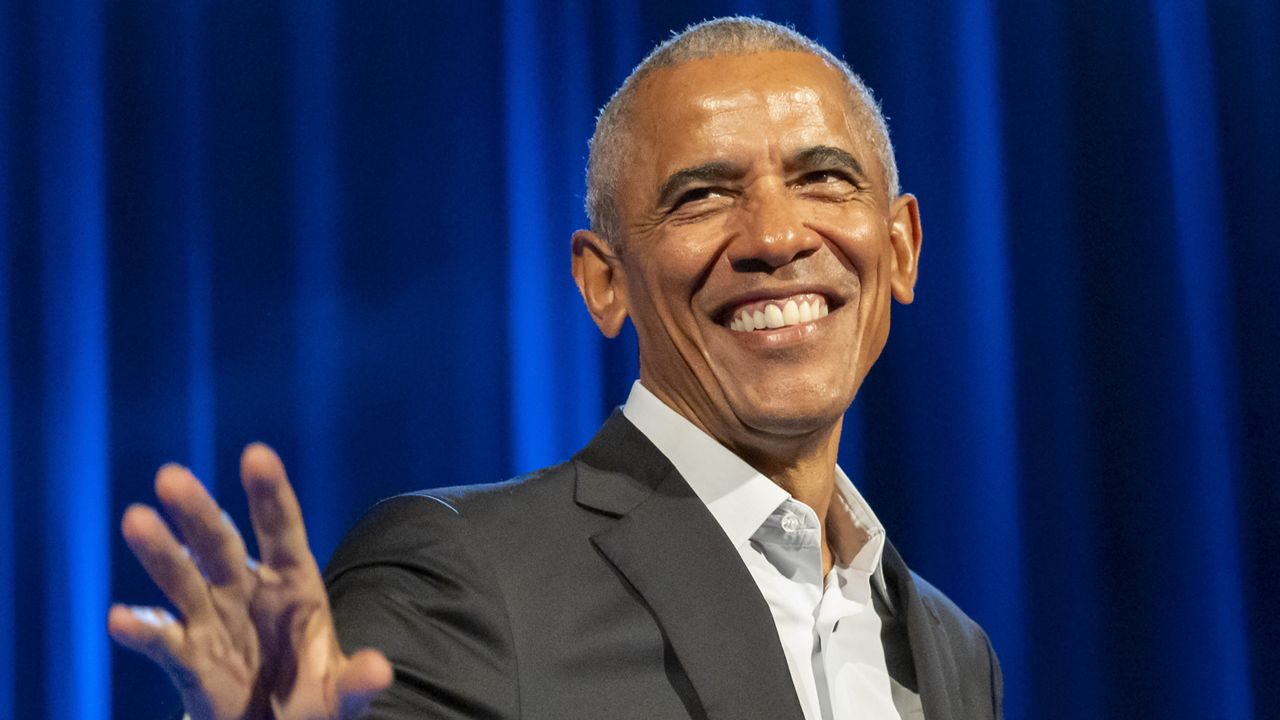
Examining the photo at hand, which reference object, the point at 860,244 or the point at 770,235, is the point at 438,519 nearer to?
the point at 770,235

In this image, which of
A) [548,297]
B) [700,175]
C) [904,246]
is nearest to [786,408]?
[700,175]

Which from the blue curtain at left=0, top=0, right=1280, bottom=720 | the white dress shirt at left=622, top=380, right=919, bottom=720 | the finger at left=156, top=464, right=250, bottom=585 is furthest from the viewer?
the blue curtain at left=0, top=0, right=1280, bottom=720

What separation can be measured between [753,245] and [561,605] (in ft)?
1.48

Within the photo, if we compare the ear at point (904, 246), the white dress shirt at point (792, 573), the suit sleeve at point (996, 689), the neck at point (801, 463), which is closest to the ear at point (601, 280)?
the white dress shirt at point (792, 573)

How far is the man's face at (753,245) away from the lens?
1.44 metres

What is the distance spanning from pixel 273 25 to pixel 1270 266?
206 cm

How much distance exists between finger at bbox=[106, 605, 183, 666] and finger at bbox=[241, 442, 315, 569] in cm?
7

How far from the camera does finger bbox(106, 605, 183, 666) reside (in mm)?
782

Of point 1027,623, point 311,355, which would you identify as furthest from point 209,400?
point 1027,623

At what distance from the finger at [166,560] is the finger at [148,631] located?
0.04 ft

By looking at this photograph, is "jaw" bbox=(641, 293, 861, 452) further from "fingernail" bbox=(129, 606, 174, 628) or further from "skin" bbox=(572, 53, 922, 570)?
"fingernail" bbox=(129, 606, 174, 628)

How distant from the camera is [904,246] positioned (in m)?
1.69

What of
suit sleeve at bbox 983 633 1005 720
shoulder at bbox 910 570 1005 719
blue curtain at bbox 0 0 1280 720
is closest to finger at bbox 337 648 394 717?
shoulder at bbox 910 570 1005 719

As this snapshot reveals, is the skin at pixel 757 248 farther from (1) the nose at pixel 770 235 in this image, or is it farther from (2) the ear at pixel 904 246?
(2) the ear at pixel 904 246
